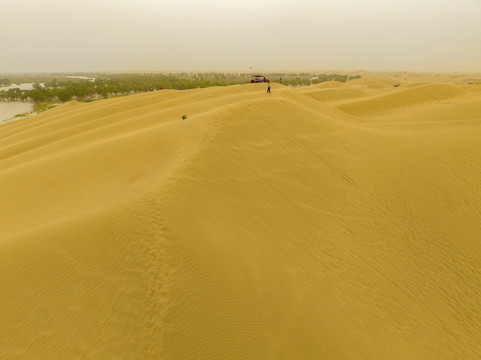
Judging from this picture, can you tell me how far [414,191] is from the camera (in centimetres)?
800

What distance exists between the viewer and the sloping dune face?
3561mm

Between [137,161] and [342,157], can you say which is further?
[342,157]

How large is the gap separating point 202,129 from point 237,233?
4746mm

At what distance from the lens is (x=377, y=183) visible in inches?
328

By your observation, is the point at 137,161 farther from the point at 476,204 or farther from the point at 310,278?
the point at 476,204

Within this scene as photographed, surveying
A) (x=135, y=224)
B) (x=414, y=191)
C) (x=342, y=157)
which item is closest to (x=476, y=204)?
(x=414, y=191)

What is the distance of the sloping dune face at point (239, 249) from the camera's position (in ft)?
11.7

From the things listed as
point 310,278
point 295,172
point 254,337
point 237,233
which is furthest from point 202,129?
point 254,337

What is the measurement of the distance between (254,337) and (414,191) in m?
7.32

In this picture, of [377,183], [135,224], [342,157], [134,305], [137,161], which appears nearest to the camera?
[134,305]

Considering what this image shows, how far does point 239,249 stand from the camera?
4754 millimetres

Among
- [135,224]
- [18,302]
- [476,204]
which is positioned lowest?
[476,204]

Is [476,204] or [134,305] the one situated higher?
[134,305]

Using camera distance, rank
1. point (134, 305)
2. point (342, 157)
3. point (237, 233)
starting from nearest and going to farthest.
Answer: point (134, 305) < point (237, 233) < point (342, 157)
